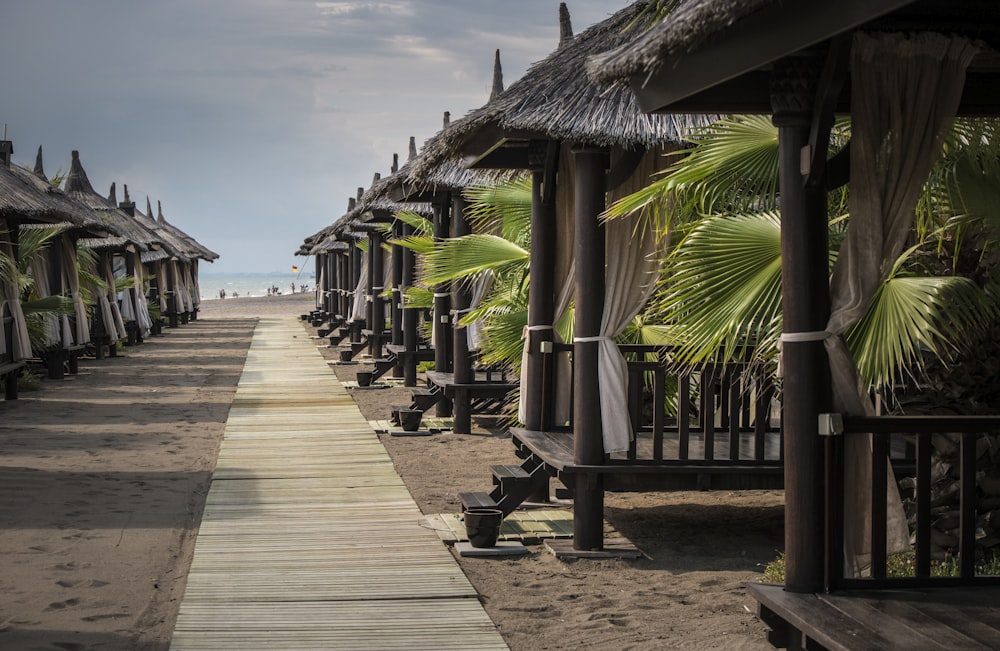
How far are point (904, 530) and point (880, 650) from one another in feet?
3.97

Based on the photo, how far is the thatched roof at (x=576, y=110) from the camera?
6570mm

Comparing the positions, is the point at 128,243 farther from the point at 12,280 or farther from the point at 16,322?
the point at 12,280

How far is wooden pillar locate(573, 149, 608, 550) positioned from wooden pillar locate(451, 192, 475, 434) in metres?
4.78

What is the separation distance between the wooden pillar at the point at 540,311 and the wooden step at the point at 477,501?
106cm

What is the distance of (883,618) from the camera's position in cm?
429

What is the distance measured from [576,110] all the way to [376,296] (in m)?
14.0

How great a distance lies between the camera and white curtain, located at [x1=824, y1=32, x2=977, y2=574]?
14.9ft

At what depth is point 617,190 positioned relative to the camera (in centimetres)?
764

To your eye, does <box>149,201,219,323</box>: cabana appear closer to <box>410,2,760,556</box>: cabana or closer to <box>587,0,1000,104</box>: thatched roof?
<box>410,2,760,556</box>: cabana

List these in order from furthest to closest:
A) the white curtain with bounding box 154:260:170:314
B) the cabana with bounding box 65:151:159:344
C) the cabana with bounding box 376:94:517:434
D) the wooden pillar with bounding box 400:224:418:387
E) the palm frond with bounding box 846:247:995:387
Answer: the white curtain with bounding box 154:260:170:314 < the cabana with bounding box 65:151:159:344 < the wooden pillar with bounding box 400:224:418:387 < the cabana with bounding box 376:94:517:434 < the palm frond with bounding box 846:247:995:387

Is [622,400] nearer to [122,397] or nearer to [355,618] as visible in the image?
[355,618]

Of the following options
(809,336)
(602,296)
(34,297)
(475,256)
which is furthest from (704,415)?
(34,297)

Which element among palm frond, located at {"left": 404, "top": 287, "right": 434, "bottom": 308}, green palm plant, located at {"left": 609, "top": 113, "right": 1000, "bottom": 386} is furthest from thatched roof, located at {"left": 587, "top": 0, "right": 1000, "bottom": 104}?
palm frond, located at {"left": 404, "top": 287, "right": 434, "bottom": 308}

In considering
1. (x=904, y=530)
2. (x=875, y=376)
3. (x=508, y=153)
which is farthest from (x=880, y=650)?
(x=508, y=153)
